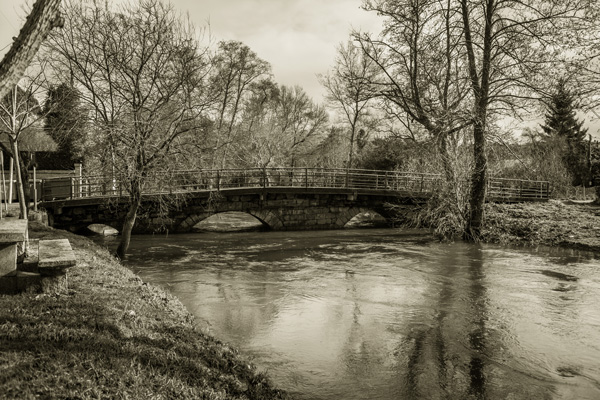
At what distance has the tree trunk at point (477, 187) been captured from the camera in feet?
60.8

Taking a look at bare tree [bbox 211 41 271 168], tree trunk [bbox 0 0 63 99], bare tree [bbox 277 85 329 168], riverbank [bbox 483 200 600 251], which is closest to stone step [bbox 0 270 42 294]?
tree trunk [bbox 0 0 63 99]

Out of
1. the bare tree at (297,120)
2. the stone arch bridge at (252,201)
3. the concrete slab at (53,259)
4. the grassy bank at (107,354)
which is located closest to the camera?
the grassy bank at (107,354)

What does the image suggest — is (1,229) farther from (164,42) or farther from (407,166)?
(407,166)

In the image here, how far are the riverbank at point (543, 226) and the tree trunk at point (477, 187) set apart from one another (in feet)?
1.69

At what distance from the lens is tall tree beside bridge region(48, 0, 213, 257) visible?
12.9 m

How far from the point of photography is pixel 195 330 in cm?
654

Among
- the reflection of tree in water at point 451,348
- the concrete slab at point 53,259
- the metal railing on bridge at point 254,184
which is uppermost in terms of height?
the metal railing on bridge at point 254,184

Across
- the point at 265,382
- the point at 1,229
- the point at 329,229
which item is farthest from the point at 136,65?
the point at 329,229

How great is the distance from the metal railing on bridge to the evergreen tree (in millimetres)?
4462

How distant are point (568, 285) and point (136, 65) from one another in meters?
12.2

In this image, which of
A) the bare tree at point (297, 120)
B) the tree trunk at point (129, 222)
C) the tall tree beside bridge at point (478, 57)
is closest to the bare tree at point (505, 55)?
the tall tree beside bridge at point (478, 57)

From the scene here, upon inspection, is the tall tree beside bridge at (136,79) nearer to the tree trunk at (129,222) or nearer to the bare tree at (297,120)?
the tree trunk at (129,222)

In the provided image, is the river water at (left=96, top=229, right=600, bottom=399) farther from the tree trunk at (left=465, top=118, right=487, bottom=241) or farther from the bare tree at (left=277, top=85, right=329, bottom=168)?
the bare tree at (left=277, top=85, right=329, bottom=168)

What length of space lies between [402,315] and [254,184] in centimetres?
1873
